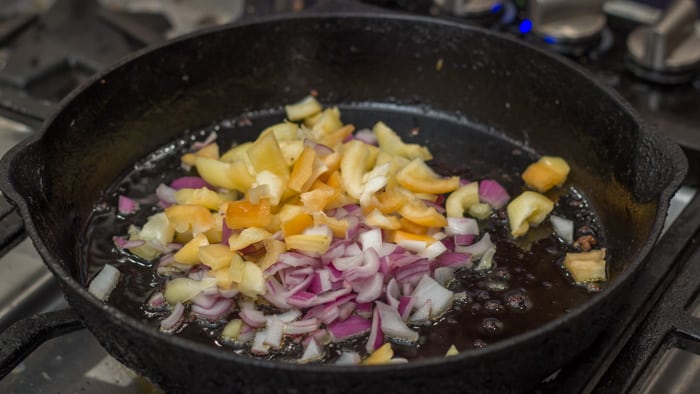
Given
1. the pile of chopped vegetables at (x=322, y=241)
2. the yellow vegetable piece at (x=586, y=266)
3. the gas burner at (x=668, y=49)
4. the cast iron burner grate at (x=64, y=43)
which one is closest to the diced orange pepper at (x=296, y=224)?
the pile of chopped vegetables at (x=322, y=241)

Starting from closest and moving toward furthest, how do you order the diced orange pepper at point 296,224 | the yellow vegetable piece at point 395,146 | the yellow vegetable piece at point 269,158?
the diced orange pepper at point 296,224 < the yellow vegetable piece at point 269,158 < the yellow vegetable piece at point 395,146

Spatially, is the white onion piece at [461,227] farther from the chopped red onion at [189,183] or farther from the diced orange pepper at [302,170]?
the chopped red onion at [189,183]

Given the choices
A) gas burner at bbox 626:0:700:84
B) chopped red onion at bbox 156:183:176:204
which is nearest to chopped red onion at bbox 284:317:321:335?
chopped red onion at bbox 156:183:176:204

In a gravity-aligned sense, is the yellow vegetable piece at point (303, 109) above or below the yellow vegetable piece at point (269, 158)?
below

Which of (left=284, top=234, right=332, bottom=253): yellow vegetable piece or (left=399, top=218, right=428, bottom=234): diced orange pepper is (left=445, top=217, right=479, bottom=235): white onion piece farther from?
(left=284, top=234, right=332, bottom=253): yellow vegetable piece

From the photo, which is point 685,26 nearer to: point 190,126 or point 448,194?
point 448,194

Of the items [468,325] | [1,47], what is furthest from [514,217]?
[1,47]
